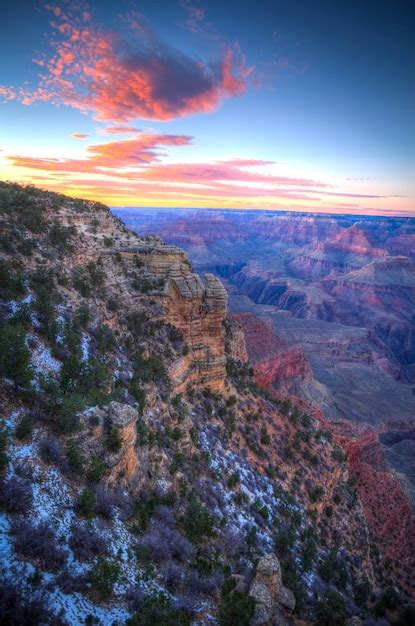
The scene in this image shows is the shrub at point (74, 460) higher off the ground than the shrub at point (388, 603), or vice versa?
the shrub at point (74, 460)

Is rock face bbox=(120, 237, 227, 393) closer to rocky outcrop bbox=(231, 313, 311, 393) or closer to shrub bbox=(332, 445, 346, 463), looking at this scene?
shrub bbox=(332, 445, 346, 463)

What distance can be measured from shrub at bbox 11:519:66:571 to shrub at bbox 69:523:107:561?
17.3 inches

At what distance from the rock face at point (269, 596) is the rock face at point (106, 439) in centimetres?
518

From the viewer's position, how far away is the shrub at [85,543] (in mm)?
8384

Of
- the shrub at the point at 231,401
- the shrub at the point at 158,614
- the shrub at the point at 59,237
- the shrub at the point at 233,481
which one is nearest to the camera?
the shrub at the point at 158,614

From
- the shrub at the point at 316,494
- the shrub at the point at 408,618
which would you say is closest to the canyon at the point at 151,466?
the shrub at the point at 316,494

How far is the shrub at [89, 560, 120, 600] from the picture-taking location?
7910mm

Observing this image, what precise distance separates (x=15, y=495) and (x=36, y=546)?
1330 mm

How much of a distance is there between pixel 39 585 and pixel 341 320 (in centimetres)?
13809

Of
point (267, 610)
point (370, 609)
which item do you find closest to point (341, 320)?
point (370, 609)

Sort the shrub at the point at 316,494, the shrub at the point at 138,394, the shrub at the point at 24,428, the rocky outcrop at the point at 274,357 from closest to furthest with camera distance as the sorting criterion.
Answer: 1. the shrub at the point at 24,428
2. the shrub at the point at 138,394
3. the shrub at the point at 316,494
4. the rocky outcrop at the point at 274,357

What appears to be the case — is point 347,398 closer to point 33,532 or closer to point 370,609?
point 370,609

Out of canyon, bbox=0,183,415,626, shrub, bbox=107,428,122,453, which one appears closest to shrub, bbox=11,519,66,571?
canyon, bbox=0,183,415,626

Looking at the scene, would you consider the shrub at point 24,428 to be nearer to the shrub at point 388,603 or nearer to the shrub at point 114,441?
the shrub at point 114,441
